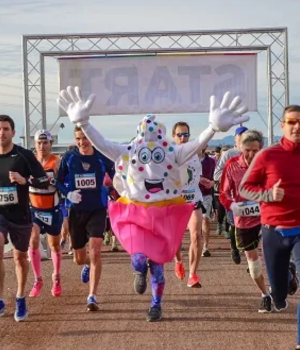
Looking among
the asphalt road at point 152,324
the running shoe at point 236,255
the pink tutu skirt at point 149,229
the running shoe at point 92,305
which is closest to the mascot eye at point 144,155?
the pink tutu skirt at point 149,229

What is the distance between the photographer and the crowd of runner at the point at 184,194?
6.11 m

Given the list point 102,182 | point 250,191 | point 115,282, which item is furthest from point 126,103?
point 250,191

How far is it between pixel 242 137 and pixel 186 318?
1.95 meters

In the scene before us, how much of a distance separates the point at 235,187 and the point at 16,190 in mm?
2292

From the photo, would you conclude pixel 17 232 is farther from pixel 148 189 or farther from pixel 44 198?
pixel 44 198

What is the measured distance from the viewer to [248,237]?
8.05 metres

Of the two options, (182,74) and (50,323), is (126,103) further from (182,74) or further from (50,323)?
(50,323)

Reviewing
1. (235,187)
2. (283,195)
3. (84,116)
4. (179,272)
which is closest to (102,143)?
(84,116)

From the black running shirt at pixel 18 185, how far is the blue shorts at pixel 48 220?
1.39 m

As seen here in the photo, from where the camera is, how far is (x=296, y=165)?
608cm

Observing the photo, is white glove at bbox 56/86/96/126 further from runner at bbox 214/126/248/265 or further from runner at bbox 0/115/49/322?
runner at bbox 214/126/248/265

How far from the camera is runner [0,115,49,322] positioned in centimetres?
777

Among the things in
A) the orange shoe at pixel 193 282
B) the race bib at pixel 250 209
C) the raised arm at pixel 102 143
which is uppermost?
the raised arm at pixel 102 143

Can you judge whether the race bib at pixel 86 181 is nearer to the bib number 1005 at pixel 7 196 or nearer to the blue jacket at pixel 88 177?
the blue jacket at pixel 88 177
